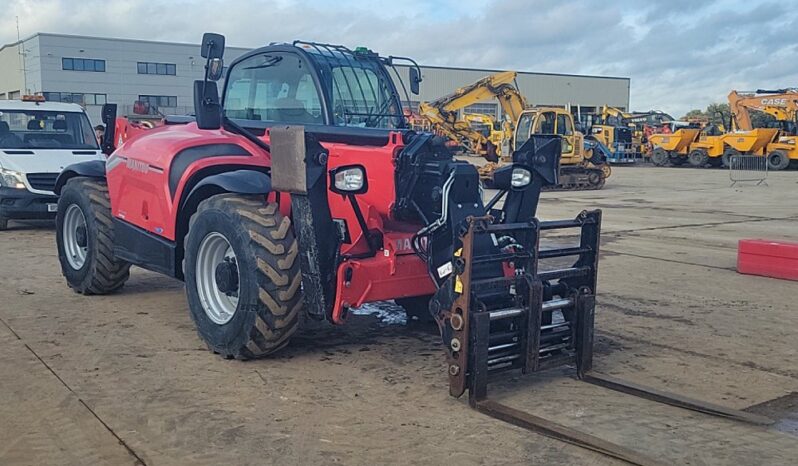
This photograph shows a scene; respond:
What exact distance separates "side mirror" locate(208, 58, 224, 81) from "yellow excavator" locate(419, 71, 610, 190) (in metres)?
16.3

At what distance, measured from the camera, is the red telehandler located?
16.3ft

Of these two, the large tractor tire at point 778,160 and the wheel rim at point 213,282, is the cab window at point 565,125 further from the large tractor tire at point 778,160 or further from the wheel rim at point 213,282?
the wheel rim at point 213,282

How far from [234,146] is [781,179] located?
26963mm

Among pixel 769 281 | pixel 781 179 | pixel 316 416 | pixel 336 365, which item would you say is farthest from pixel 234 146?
pixel 781 179

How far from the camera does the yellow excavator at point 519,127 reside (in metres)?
25.2

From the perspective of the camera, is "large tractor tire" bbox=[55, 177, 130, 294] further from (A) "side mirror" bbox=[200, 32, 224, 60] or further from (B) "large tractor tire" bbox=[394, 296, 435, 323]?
(B) "large tractor tire" bbox=[394, 296, 435, 323]

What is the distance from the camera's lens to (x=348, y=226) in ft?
18.1

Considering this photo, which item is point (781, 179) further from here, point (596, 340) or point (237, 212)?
point (237, 212)

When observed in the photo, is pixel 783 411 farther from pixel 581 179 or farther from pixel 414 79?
pixel 581 179

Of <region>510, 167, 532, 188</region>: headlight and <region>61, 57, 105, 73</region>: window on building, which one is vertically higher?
<region>61, 57, 105, 73</region>: window on building

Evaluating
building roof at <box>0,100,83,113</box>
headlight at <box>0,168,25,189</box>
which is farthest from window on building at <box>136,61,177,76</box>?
headlight at <box>0,168,25,189</box>

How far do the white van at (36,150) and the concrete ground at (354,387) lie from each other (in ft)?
12.9

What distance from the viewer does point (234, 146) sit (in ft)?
20.7

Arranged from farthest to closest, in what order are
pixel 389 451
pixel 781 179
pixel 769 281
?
pixel 781 179, pixel 769 281, pixel 389 451
